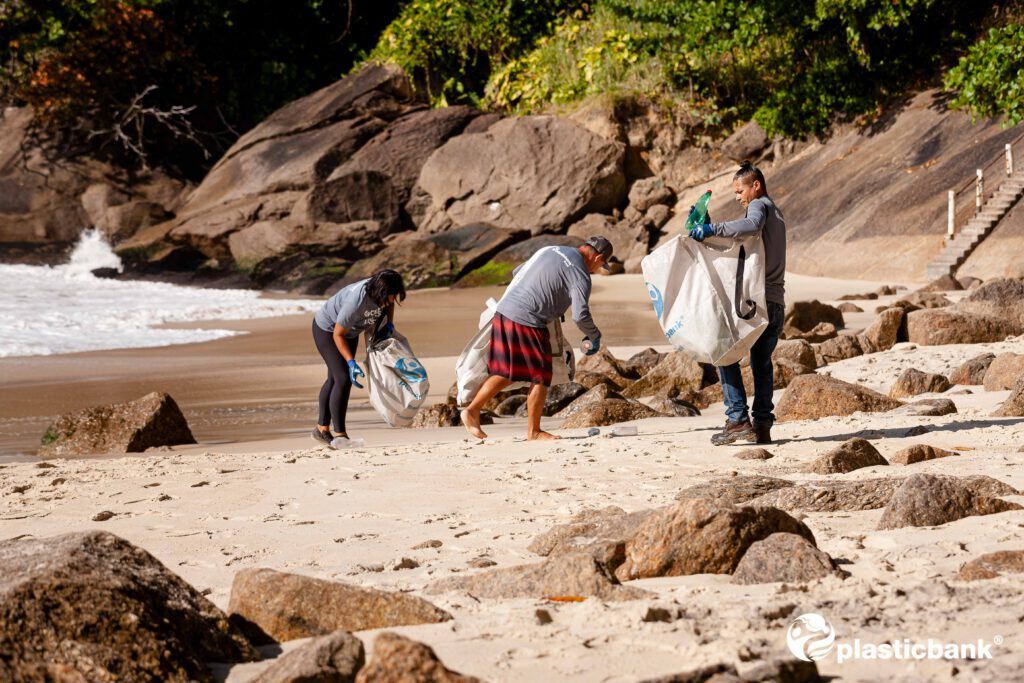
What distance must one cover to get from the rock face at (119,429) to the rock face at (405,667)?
201 inches

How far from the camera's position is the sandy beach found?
9.14 feet

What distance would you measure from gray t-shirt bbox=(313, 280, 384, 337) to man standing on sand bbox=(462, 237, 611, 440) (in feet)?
2.66

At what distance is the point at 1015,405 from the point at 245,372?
717 centimetres

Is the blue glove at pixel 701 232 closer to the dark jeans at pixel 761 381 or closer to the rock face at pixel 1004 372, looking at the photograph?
the dark jeans at pixel 761 381

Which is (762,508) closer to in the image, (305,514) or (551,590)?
(551,590)

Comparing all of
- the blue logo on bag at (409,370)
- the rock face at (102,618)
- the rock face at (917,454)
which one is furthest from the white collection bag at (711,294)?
the rock face at (102,618)

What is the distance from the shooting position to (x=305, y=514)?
188 inches

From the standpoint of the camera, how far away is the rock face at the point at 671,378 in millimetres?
8783

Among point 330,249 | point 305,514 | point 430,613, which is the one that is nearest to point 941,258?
point 330,249

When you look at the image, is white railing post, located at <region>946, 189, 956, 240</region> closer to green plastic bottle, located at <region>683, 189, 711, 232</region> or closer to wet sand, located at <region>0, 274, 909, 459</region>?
wet sand, located at <region>0, 274, 909, 459</region>

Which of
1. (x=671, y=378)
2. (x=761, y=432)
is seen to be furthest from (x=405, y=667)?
(x=671, y=378)

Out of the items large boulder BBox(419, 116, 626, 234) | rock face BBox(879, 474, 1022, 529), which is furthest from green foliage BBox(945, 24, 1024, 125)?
rock face BBox(879, 474, 1022, 529)

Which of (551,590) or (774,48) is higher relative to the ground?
(774,48)

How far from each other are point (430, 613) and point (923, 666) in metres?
1.24
